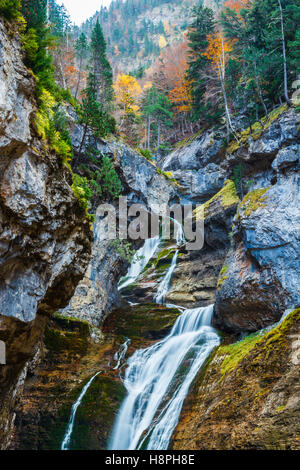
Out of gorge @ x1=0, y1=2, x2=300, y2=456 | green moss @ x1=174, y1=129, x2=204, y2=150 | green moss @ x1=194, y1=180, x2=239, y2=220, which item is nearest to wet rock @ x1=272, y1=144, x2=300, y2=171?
gorge @ x1=0, y1=2, x2=300, y2=456

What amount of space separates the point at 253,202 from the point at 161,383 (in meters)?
9.62

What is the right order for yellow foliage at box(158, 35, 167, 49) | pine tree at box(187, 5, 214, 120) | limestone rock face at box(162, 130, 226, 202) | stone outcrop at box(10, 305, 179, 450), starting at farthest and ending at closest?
yellow foliage at box(158, 35, 167, 49)
pine tree at box(187, 5, 214, 120)
limestone rock face at box(162, 130, 226, 202)
stone outcrop at box(10, 305, 179, 450)

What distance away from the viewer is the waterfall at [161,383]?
9039 millimetres

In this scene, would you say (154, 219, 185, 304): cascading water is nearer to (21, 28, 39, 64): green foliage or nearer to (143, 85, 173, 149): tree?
(143, 85, 173, 149): tree

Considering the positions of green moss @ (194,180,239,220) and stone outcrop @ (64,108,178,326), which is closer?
stone outcrop @ (64,108,178,326)

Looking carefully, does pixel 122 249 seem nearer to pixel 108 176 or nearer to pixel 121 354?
pixel 108 176

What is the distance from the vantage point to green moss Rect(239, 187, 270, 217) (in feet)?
47.3

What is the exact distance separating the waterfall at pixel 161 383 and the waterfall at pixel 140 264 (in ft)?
29.2

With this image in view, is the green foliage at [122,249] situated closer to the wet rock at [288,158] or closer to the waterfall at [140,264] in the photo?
the waterfall at [140,264]

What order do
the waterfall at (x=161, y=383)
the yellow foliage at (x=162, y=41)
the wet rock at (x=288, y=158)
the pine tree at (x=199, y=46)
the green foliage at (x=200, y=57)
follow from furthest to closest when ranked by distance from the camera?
the yellow foliage at (x=162, y=41)
the pine tree at (x=199, y=46)
the green foliage at (x=200, y=57)
the wet rock at (x=288, y=158)
the waterfall at (x=161, y=383)

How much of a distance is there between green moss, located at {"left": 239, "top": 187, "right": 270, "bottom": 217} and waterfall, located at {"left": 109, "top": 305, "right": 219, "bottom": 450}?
5.90m

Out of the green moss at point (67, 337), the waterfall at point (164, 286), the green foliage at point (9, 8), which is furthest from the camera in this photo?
the waterfall at point (164, 286)

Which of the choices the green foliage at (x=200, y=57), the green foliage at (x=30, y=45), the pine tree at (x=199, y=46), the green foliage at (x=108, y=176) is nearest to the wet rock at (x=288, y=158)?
the green foliage at (x=108, y=176)

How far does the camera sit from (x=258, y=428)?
507 cm
